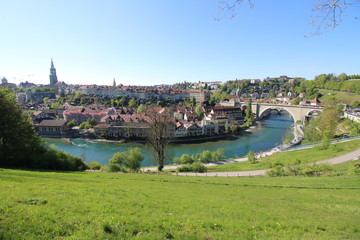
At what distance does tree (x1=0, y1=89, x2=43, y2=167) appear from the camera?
37.5 ft

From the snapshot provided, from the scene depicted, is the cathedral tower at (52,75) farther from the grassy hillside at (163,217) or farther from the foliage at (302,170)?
the grassy hillside at (163,217)

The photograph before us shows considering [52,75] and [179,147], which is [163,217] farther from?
[52,75]

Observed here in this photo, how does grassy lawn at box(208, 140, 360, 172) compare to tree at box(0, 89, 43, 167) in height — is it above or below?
below

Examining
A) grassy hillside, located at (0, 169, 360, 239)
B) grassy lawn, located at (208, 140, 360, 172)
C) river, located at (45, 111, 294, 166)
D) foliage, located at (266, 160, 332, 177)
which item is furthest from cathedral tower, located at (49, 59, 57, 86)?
grassy hillside, located at (0, 169, 360, 239)

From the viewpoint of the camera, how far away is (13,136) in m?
11.8

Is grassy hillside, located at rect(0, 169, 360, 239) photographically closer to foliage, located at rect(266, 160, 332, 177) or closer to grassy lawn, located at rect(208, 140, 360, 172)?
foliage, located at rect(266, 160, 332, 177)

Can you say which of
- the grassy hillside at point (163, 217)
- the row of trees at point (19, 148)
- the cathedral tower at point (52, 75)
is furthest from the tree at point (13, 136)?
the cathedral tower at point (52, 75)

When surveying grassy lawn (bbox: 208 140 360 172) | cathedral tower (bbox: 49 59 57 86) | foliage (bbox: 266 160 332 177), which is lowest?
grassy lawn (bbox: 208 140 360 172)

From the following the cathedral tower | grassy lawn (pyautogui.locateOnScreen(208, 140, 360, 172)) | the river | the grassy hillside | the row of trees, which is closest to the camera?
the grassy hillside

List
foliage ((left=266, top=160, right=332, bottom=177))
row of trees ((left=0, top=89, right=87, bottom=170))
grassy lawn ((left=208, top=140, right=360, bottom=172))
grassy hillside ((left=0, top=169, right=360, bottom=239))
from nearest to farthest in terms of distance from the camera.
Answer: grassy hillside ((left=0, top=169, right=360, bottom=239)), row of trees ((left=0, top=89, right=87, bottom=170)), foliage ((left=266, top=160, right=332, bottom=177)), grassy lawn ((left=208, top=140, right=360, bottom=172))

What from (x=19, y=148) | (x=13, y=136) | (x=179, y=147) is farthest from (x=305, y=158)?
(x=13, y=136)

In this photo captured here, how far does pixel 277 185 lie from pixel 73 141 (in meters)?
36.7

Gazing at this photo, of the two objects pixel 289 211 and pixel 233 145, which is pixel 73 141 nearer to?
pixel 233 145

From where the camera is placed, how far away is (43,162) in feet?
37.6
